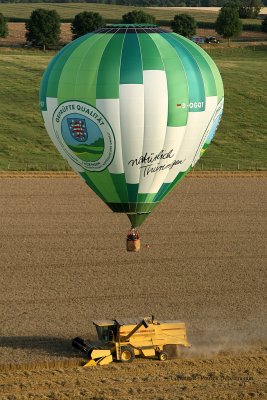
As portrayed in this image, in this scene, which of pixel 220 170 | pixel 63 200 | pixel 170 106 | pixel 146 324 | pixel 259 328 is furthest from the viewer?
pixel 220 170

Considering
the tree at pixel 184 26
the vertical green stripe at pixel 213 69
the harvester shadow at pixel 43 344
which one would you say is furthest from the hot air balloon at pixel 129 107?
the tree at pixel 184 26

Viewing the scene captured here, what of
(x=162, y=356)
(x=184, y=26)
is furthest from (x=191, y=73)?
(x=184, y=26)

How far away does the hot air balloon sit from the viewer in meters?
32.8

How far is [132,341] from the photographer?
31906mm

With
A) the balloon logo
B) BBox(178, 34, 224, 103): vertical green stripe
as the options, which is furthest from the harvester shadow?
BBox(178, 34, 224, 103): vertical green stripe

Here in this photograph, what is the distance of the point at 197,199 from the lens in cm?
5609

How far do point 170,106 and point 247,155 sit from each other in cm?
3914

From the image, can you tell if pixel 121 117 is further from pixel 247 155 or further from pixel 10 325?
pixel 247 155

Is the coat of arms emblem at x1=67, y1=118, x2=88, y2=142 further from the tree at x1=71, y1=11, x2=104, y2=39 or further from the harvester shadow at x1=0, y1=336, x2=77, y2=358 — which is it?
the tree at x1=71, y1=11, x2=104, y2=39

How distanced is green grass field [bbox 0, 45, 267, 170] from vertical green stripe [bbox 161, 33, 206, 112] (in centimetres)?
3053

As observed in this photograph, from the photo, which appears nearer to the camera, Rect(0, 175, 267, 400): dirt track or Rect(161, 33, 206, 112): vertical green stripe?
Rect(0, 175, 267, 400): dirt track

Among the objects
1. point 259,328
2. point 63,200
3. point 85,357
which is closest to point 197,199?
point 63,200

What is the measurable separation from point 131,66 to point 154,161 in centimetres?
308

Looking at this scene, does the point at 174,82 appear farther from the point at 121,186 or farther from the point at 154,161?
the point at 121,186
